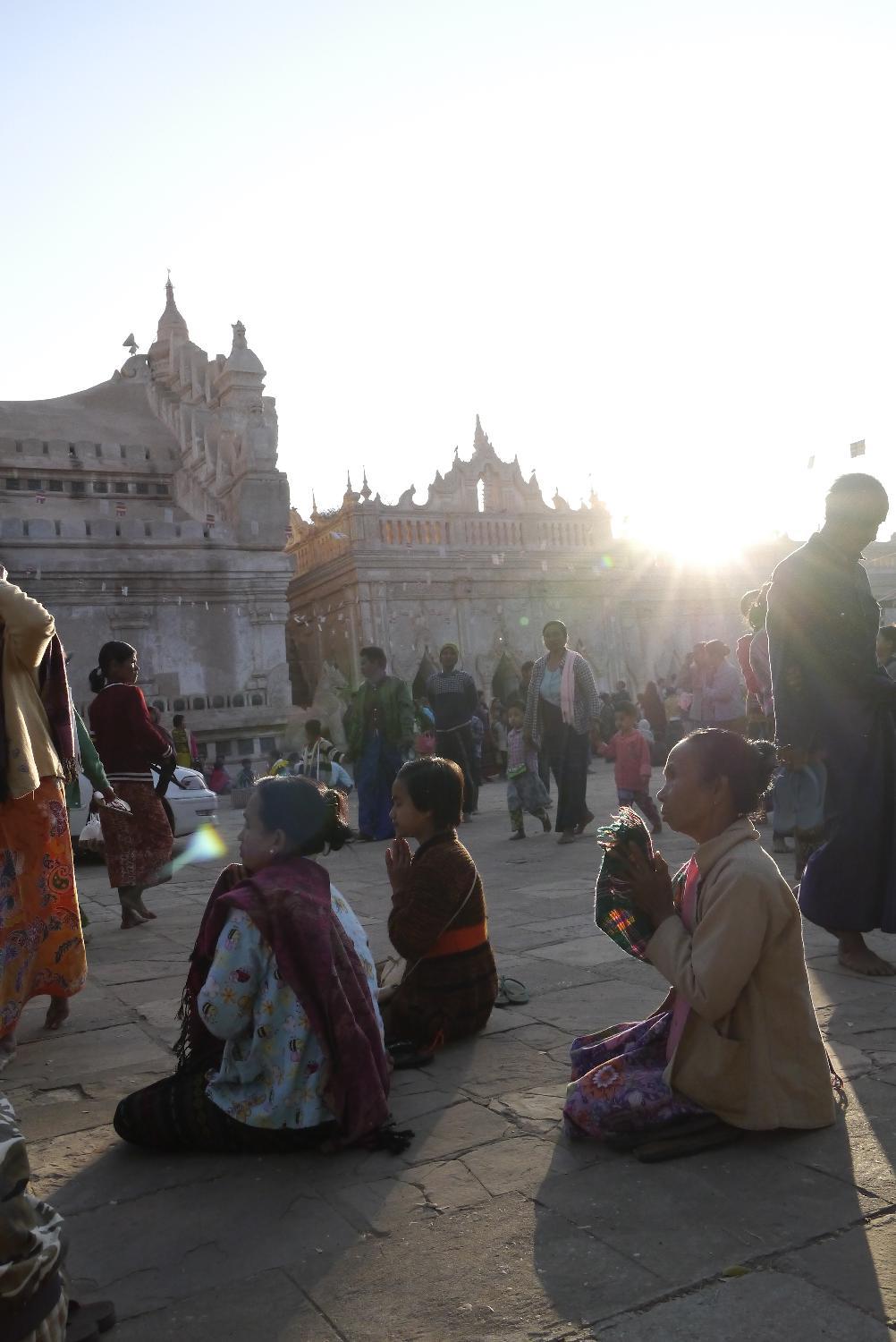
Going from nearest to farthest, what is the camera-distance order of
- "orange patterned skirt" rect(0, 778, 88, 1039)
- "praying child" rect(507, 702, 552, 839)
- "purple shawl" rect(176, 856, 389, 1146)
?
1. "purple shawl" rect(176, 856, 389, 1146)
2. "orange patterned skirt" rect(0, 778, 88, 1039)
3. "praying child" rect(507, 702, 552, 839)

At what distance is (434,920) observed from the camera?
368 centimetres

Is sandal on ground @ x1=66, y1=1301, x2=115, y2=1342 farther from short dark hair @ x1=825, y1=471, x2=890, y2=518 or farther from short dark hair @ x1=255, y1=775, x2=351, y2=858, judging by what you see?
short dark hair @ x1=825, y1=471, x2=890, y2=518

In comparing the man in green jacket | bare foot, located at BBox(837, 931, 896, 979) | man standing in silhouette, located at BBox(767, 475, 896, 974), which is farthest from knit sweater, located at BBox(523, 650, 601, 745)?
bare foot, located at BBox(837, 931, 896, 979)

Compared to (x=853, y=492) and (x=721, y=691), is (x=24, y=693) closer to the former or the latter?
(x=853, y=492)

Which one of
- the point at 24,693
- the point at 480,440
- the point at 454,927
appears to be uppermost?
the point at 480,440

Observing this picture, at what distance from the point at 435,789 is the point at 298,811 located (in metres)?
0.81

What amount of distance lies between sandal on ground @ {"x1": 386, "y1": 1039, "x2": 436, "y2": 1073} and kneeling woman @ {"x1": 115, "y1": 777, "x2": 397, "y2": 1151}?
60cm

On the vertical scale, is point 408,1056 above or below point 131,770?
below

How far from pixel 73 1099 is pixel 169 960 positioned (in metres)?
2.09

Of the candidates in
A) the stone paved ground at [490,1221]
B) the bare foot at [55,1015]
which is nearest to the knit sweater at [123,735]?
the bare foot at [55,1015]

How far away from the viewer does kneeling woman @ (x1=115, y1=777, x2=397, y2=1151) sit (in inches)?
113

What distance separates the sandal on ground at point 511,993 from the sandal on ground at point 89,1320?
2.20 m

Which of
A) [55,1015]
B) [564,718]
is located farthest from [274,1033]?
[564,718]

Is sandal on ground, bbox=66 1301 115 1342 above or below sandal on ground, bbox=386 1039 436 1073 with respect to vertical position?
above
